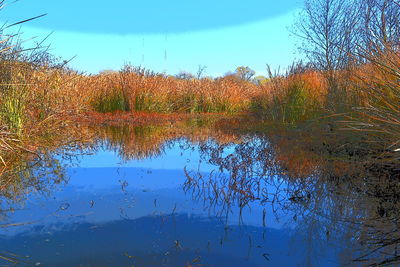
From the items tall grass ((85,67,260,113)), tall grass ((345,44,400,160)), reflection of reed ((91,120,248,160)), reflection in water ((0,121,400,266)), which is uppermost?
tall grass ((85,67,260,113))

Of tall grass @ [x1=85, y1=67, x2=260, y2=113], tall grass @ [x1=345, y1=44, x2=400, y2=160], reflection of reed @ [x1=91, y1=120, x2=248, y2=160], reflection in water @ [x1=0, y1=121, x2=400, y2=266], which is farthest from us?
tall grass @ [x1=85, y1=67, x2=260, y2=113]

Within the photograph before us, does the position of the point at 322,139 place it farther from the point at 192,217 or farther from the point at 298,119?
the point at 192,217

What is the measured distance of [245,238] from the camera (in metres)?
2.53

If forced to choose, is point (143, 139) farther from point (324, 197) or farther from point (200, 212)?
point (324, 197)

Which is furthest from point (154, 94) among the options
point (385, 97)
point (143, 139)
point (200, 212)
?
point (385, 97)

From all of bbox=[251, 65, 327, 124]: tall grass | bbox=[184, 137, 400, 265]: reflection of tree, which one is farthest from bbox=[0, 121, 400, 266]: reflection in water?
bbox=[251, 65, 327, 124]: tall grass

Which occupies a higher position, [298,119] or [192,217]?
[298,119]

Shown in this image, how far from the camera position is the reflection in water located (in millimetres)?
2240

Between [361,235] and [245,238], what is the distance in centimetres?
99

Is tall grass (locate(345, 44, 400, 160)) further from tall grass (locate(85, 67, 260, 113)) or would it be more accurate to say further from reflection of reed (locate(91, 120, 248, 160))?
tall grass (locate(85, 67, 260, 113))

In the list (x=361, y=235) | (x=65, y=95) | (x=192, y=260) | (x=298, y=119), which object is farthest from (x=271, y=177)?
(x=65, y=95)

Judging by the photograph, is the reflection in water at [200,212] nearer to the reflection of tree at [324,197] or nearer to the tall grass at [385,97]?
the reflection of tree at [324,197]

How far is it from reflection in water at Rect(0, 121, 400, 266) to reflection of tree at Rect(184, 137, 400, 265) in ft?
0.04

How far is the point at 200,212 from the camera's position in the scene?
A: 10.3 ft
